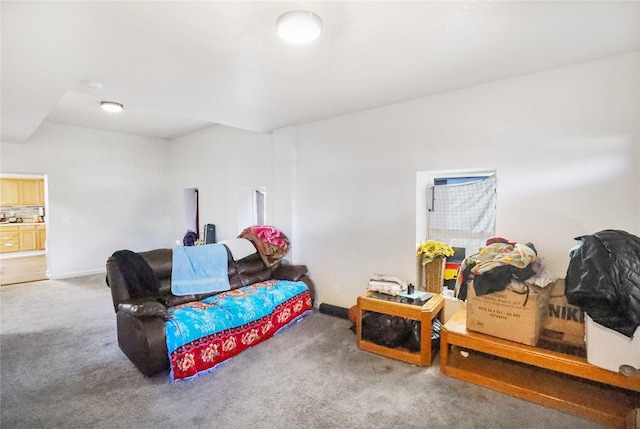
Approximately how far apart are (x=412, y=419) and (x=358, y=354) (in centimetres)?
90

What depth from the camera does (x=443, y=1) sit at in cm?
158

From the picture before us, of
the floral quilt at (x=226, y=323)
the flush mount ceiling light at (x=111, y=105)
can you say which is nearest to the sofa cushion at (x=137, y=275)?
the floral quilt at (x=226, y=323)

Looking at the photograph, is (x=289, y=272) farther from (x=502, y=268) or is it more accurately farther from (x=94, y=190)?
(x=94, y=190)

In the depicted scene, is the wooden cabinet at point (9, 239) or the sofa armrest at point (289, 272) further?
the wooden cabinet at point (9, 239)

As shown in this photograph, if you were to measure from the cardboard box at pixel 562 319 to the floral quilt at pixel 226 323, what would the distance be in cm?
242

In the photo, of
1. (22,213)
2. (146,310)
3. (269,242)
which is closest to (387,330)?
(269,242)

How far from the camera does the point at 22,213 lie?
834 centimetres

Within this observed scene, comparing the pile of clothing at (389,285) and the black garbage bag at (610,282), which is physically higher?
the black garbage bag at (610,282)

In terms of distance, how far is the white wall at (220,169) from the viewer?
4.99 m

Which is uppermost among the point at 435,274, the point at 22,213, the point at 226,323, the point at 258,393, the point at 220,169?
the point at 220,169

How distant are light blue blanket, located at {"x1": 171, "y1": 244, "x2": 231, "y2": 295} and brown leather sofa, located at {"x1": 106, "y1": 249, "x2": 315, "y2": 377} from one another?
7 centimetres

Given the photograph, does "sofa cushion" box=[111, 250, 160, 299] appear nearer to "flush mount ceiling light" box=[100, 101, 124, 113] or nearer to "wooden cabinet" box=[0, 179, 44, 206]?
"flush mount ceiling light" box=[100, 101, 124, 113]

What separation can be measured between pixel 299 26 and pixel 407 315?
7.69 feet

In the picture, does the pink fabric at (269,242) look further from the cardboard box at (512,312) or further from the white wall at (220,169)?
the cardboard box at (512,312)
